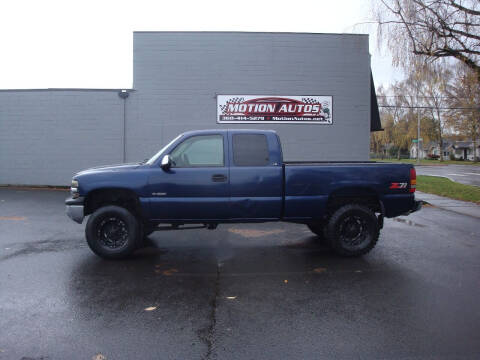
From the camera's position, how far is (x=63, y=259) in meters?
5.60

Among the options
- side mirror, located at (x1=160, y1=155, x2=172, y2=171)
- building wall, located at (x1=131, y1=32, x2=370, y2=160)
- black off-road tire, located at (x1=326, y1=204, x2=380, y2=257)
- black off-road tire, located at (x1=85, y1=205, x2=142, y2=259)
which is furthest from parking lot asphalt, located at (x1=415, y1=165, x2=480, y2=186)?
black off-road tire, located at (x1=85, y1=205, x2=142, y2=259)

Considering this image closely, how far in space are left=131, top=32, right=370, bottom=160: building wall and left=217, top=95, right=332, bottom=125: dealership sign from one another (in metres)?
0.21

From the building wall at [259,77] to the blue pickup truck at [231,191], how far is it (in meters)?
8.51

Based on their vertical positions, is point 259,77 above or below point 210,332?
above

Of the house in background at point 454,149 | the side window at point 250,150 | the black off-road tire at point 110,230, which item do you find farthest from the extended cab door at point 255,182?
the house in background at point 454,149

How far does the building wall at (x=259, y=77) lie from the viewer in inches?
557

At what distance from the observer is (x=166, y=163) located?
5.32 m

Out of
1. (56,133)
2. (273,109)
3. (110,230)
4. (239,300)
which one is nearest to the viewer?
(239,300)

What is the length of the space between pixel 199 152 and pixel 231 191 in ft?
2.68

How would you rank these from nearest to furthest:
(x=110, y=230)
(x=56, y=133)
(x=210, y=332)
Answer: (x=210, y=332) < (x=110, y=230) < (x=56, y=133)

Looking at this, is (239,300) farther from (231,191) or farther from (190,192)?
(190,192)

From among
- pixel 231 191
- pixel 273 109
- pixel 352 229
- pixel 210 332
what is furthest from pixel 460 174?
pixel 210 332

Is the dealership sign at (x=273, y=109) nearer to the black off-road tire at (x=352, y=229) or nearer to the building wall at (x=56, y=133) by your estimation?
the building wall at (x=56, y=133)

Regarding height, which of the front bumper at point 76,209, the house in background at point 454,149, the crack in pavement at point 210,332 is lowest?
the crack in pavement at point 210,332
